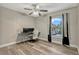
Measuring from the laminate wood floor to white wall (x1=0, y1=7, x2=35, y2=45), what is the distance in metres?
0.18

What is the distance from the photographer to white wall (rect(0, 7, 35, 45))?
6.13 feet

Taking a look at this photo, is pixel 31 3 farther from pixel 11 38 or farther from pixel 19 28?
pixel 11 38

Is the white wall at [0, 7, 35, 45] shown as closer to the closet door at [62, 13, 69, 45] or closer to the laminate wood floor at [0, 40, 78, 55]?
the laminate wood floor at [0, 40, 78, 55]

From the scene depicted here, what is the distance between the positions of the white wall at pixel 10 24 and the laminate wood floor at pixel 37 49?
178mm

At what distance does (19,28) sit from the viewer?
1.91m

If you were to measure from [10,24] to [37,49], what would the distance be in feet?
2.62

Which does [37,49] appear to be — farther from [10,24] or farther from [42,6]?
[42,6]

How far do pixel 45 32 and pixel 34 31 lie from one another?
0.25 meters

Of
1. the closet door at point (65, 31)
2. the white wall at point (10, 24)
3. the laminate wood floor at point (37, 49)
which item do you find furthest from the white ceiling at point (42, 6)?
the laminate wood floor at point (37, 49)

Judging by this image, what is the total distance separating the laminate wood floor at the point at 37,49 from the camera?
73.4 inches

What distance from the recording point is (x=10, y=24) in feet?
6.27

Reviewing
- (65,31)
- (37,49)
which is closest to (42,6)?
(65,31)
